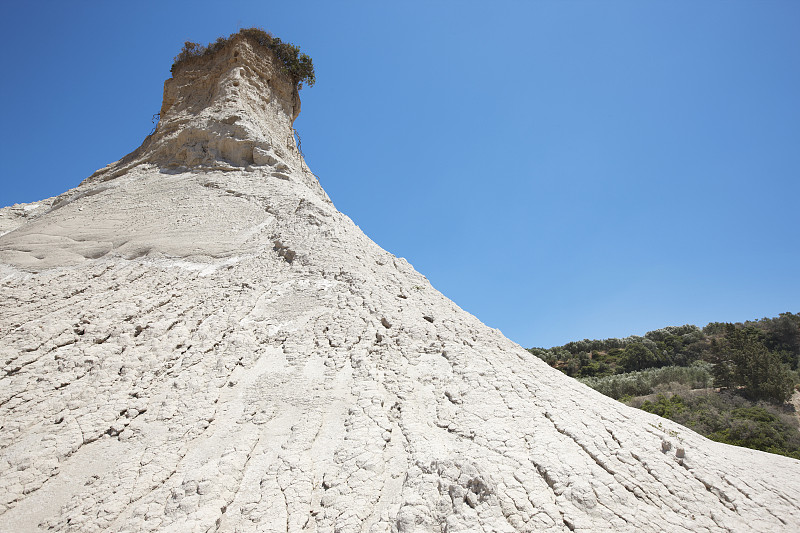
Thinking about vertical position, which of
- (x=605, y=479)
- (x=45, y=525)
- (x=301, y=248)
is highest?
(x=301, y=248)

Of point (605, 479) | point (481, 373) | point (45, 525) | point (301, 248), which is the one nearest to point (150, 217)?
point (301, 248)

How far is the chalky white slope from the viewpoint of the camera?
8.53 feet

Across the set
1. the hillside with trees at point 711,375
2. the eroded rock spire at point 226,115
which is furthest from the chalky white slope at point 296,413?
the hillside with trees at point 711,375

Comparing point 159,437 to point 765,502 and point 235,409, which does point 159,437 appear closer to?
point 235,409

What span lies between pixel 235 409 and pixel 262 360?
621mm

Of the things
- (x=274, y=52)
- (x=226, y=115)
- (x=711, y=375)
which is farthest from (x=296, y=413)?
(x=711, y=375)

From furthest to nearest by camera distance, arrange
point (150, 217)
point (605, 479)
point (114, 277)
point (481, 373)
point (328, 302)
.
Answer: point (150, 217), point (114, 277), point (328, 302), point (481, 373), point (605, 479)

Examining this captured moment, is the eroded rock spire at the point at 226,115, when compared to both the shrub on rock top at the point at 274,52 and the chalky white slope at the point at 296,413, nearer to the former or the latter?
the shrub on rock top at the point at 274,52

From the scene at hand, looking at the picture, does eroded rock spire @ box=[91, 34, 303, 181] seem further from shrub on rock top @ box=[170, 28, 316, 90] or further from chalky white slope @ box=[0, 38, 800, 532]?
chalky white slope @ box=[0, 38, 800, 532]

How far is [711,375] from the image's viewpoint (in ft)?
65.1

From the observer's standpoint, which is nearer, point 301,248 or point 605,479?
point 605,479

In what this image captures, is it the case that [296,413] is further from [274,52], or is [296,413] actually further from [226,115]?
[274,52]

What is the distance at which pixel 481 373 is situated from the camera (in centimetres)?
377

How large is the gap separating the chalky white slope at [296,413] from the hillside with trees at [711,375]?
1154 centimetres
